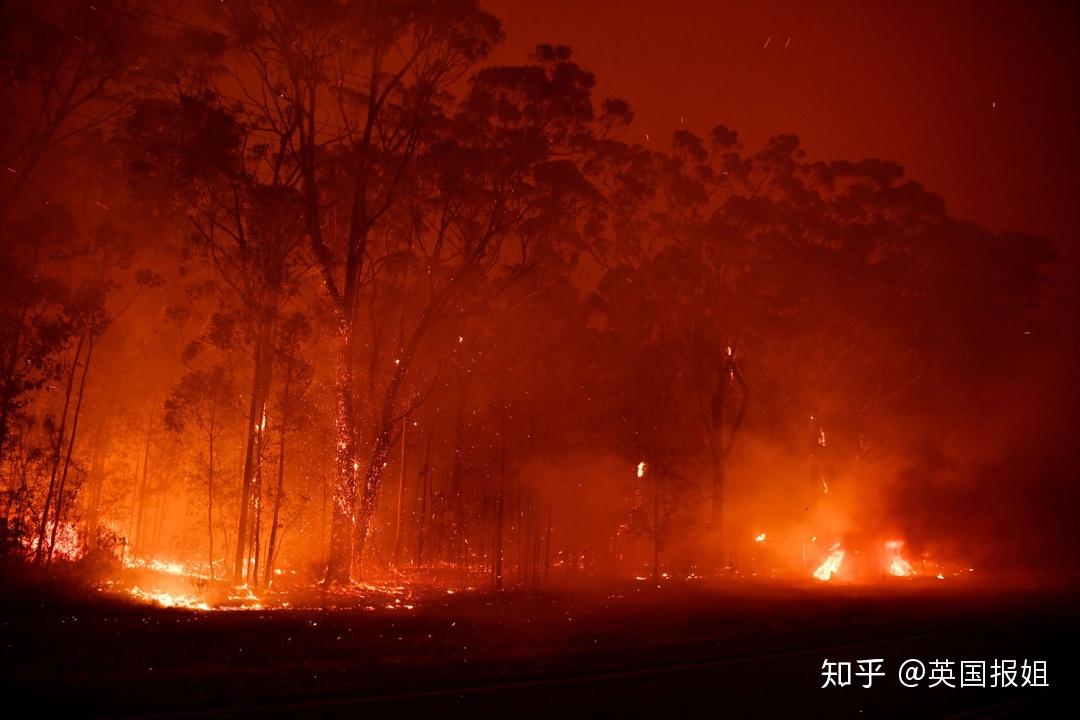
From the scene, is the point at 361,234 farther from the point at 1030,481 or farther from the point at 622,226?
the point at 1030,481

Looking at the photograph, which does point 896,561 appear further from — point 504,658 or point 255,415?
point 504,658

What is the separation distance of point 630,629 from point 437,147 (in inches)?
567

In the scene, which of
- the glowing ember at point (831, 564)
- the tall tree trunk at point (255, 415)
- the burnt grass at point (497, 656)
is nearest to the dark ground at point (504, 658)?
the burnt grass at point (497, 656)

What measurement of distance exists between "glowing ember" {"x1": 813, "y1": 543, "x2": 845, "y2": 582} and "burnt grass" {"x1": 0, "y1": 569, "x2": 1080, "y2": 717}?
13.1 meters

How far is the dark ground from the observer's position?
8.42 m

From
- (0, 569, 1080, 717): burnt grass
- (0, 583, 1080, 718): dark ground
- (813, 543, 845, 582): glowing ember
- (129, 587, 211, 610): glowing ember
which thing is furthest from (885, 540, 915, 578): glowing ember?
(129, 587, 211, 610): glowing ember

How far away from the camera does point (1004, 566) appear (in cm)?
3578

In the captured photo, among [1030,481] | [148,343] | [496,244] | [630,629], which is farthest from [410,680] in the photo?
[1030,481]

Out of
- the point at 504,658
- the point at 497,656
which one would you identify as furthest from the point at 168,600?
the point at 504,658

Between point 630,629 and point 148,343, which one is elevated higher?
point 148,343

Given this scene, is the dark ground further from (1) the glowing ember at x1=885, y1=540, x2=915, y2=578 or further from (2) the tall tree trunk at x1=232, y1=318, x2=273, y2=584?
(1) the glowing ember at x1=885, y1=540, x2=915, y2=578

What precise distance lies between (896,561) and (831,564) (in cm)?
358

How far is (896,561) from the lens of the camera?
3369 cm

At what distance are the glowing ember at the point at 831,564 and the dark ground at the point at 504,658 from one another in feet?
44.0
